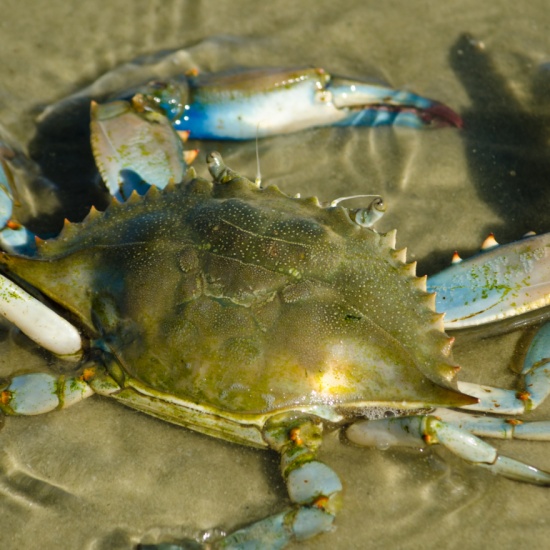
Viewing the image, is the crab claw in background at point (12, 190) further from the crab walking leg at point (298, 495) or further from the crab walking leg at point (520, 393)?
the crab walking leg at point (520, 393)

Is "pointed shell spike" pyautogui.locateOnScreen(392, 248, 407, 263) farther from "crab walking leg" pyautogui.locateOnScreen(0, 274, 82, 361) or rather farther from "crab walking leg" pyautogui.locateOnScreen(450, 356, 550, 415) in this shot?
"crab walking leg" pyautogui.locateOnScreen(0, 274, 82, 361)

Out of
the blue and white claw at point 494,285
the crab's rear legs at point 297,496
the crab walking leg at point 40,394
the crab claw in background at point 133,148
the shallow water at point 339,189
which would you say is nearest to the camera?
the crab's rear legs at point 297,496

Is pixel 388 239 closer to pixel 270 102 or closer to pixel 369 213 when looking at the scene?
pixel 369 213

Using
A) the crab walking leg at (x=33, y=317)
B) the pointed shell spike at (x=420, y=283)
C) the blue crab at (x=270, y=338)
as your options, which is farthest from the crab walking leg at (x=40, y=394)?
the pointed shell spike at (x=420, y=283)

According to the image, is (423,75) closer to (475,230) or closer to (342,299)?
(475,230)

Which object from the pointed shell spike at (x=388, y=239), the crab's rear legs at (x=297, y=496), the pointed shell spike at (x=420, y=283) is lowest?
the crab's rear legs at (x=297, y=496)

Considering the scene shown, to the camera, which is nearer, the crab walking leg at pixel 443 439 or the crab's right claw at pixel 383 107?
the crab walking leg at pixel 443 439

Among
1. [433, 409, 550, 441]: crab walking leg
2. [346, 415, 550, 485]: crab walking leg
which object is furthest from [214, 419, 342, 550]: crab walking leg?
[433, 409, 550, 441]: crab walking leg
